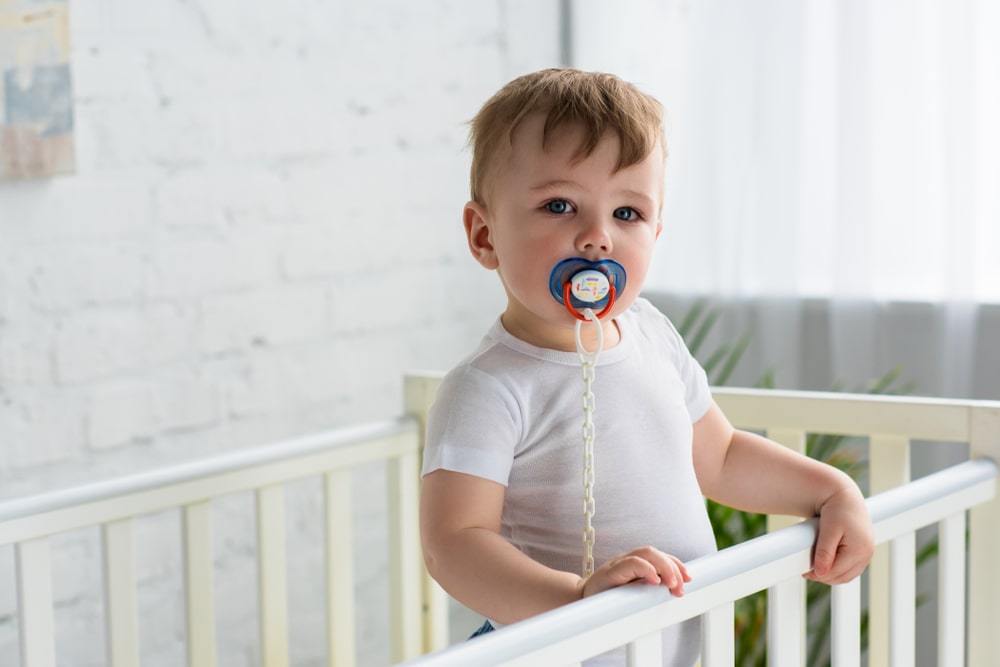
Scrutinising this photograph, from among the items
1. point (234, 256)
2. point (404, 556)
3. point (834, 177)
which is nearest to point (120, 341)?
point (234, 256)

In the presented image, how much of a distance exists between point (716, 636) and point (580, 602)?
0.47 ft

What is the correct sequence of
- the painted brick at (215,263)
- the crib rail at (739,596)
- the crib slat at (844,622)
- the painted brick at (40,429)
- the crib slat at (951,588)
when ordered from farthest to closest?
the painted brick at (215,263)
the painted brick at (40,429)
the crib slat at (951,588)
the crib slat at (844,622)
the crib rail at (739,596)

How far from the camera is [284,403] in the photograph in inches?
65.9

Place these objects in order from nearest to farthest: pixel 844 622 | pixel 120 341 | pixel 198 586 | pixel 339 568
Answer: pixel 844 622
pixel 198 586
pixel 339 568
pixel 120 341

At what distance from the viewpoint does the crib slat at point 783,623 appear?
92 centimetres

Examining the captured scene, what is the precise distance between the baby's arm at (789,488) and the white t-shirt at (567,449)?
0.33 feet

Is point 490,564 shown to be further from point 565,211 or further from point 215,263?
point 215,263

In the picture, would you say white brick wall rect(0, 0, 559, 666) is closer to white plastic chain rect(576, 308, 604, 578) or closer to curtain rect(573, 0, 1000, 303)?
curtain rect(573, 0, 1000, 303)

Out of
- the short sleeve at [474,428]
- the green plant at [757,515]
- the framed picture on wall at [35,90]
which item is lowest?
the green plant at [757,515]

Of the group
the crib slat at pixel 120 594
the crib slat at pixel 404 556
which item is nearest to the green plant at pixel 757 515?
the crib slat at pixel 404 556

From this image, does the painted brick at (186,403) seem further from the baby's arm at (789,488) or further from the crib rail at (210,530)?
the baby's arm at (789,488)

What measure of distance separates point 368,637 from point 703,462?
859 millimetres

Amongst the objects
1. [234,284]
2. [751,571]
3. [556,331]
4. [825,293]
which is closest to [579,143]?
[556,331]

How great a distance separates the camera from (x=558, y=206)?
94 cm
